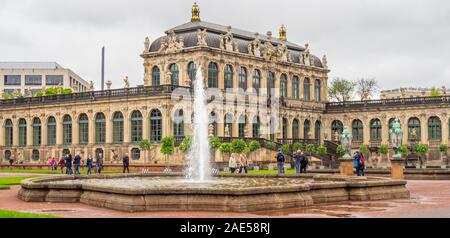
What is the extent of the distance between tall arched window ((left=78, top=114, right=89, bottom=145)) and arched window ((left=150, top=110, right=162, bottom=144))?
928 centimetres

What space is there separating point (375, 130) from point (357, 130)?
277 centimetres

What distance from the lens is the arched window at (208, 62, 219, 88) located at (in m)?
79.4

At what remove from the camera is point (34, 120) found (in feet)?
278

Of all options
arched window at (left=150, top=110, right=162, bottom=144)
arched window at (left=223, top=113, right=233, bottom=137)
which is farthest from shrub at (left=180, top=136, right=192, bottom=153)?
arched window at (left=223, top=113, right=233, bottom=137)

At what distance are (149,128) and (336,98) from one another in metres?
68.5

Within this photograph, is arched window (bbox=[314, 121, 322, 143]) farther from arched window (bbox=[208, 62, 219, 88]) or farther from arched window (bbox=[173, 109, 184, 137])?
arched window (bbox=[173, 109, 184, 137])

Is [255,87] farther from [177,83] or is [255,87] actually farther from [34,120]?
[34,120]

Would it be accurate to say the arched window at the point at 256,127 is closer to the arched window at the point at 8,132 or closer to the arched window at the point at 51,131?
the arched window at the point at 51,131

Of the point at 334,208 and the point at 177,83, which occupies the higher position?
the point at 177,83

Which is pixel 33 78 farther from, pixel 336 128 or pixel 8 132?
pixel 336 128

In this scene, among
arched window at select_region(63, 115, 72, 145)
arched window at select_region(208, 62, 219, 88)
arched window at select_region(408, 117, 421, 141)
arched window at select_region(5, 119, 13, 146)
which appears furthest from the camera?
arched window at select_region(408, 117, 421, 141)
